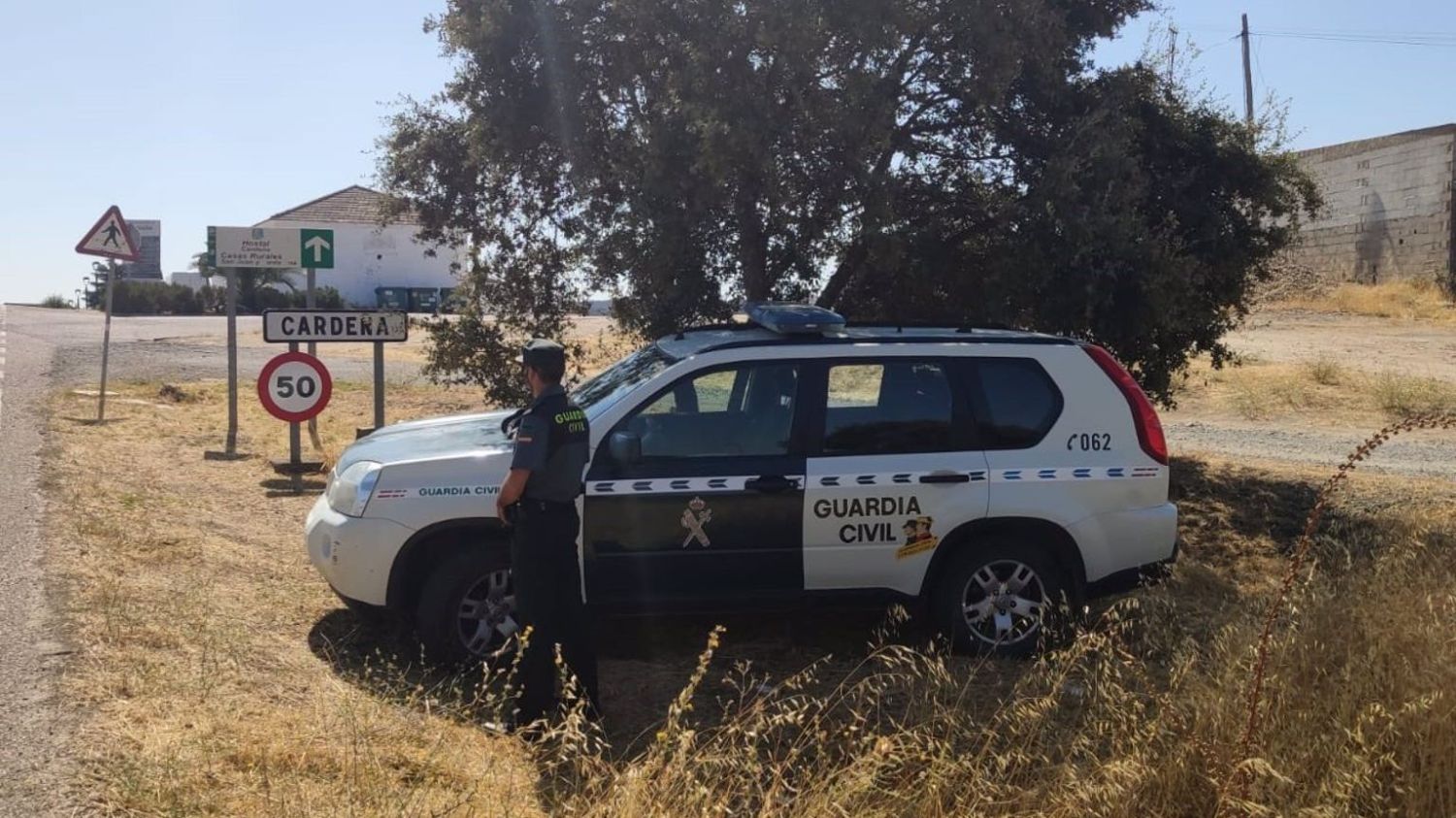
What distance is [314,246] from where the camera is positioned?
39.3ft

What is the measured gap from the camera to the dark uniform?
5047 millimetres

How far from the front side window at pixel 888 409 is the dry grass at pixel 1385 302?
24.2 metres

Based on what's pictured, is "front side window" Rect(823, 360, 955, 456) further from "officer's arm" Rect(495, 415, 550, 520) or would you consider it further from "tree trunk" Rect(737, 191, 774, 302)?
"tree trunk" Rect(737, 191, 774, 302)

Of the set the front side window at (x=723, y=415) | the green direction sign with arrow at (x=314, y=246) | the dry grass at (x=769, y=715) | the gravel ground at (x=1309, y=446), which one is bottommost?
the dry grass at (x=769, y=715)

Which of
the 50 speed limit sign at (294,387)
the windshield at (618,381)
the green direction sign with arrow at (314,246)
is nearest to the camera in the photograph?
the windshield at (618,381)

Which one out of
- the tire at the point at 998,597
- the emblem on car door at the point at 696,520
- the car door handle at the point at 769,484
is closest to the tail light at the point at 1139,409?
the tire at the point at 998,597

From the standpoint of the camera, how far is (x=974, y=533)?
6324 millimetres

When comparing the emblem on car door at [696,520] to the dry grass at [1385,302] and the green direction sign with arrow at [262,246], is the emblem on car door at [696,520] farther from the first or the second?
the dry grass at [1385,302]

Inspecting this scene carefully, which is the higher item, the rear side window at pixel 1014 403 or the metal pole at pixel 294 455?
the rear side window at pixel 1014 403

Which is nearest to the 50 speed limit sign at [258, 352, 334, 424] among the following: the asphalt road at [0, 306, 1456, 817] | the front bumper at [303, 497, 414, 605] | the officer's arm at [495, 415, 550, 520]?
the asphalt road at [0, 306, 1456, 817]

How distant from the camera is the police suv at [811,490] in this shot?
19.3 feet

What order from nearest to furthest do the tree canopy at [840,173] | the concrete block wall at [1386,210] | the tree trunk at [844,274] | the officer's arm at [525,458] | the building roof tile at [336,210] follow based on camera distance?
the officer's arm at [525,458] < the tree canopy at [840,173] < the tree trunk at [844,274] < the concrete block wall at [1386,210] < the building roof tile at [336,210]

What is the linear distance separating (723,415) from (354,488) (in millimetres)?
1873

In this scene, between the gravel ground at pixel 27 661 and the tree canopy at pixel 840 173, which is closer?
the gravel ground at pixel 27 661
